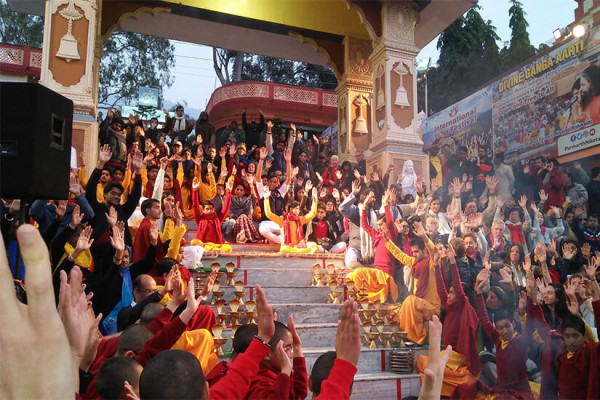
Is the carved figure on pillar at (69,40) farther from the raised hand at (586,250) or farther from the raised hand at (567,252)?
the raised hand at (586,250)

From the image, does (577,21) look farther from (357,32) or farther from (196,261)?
(196,261)

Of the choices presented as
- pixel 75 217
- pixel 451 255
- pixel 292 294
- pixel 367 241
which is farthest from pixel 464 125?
pixel 75 217

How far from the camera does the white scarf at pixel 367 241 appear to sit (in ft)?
20.4

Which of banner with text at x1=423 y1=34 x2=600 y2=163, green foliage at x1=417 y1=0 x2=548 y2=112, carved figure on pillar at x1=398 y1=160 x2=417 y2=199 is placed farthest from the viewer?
green foliage at x1=417 y1=0 x2=548 y2=112

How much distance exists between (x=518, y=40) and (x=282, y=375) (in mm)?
8406

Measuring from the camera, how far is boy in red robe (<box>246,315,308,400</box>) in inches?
75.8

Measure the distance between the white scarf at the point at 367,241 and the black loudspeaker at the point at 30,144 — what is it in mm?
4420

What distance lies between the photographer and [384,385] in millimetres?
4188

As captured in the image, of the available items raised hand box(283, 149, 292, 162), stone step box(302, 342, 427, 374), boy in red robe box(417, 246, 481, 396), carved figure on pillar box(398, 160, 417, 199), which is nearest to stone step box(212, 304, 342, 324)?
stone step box(302, 342, 427, 374)

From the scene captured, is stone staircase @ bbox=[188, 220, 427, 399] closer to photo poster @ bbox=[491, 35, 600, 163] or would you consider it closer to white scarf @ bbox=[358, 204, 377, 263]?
white scarf @ bbox=[358, 204, 377, 263]

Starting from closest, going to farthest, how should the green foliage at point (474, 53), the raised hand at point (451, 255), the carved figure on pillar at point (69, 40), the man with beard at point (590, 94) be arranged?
1. the raised hand at point (451, 255)
2. the man with beard at point (590, 94)
3. the carved figure on pillar at point (69, 40)
4. the green foliage at point (474, 53)

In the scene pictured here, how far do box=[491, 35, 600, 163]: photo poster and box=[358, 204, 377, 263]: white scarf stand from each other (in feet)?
9.76

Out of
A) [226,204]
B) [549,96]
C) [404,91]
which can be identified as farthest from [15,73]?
[549,96]

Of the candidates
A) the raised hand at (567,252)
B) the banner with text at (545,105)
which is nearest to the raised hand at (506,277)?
the raised hand at (567,252)
